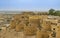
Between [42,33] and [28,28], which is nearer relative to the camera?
[42,33]

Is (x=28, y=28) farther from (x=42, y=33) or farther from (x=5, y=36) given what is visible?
(x=42, y=33)

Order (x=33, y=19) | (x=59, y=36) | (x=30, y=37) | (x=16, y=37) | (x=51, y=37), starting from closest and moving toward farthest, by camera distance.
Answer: (x=59, y=36), (x=51, y=37), (x=16, y=37), (x=30, y=37), (x=33, y=19)

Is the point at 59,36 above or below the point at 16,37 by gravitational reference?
above

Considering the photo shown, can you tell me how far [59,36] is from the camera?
6.74m

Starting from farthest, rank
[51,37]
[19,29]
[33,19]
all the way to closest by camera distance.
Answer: [33,19], [19,29], [51,37]

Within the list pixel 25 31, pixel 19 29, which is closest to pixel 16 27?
pixel 19 29

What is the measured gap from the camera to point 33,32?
10.1m

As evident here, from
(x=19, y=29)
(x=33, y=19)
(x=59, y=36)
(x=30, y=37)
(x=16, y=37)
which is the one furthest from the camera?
(x=33, y=19)

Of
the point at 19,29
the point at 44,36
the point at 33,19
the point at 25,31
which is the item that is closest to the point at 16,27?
the point at 19,29

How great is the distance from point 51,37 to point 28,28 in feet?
9.16

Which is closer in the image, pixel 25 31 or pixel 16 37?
pixel 16 37

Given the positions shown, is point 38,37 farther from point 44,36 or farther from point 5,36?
point 5,36

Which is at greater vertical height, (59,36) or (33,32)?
(59,36)

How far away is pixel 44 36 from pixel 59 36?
105 centimetres
